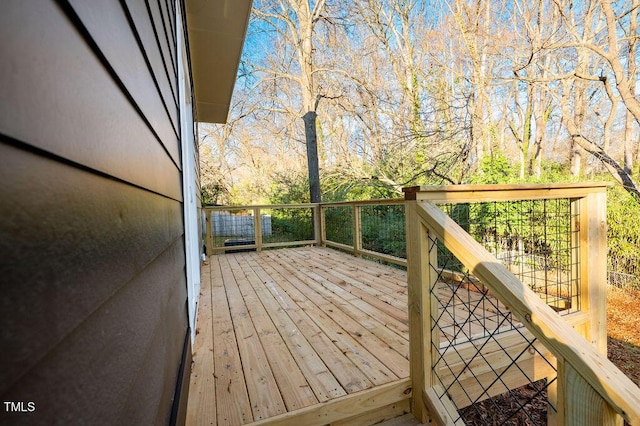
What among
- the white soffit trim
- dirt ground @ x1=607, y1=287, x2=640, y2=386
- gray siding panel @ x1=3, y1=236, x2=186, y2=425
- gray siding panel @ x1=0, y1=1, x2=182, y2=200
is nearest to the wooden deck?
gray siding panel @ x1=3, y1=236, x2=186, y2=425

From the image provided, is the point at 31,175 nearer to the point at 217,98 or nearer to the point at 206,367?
the point at 206,367

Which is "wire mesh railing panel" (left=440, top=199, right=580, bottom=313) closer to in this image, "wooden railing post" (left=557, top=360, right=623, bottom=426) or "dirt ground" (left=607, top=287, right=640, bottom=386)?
"dirt ground" (left=607, top=287, right=640, bottom=386)

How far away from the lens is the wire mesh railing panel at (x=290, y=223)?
6610 millimetres

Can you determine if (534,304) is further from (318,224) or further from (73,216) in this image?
(318,224)

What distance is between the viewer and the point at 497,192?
63.3 inches

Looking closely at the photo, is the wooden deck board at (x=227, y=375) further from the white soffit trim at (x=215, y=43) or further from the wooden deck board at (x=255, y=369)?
the white soffit trim at (x=215, y=43)

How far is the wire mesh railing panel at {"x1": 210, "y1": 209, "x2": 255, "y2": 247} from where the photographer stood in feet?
19.8

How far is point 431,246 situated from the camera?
4.70 ft

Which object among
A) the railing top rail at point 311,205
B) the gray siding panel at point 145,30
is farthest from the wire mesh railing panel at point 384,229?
the gray siding panel at point 145,30

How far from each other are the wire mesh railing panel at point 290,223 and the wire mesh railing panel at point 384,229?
A: 6.03 ft

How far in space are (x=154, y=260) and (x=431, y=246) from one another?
115cm

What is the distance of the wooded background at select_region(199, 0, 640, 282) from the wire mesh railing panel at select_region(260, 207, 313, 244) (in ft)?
2.41

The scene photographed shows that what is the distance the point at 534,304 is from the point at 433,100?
6.26 m

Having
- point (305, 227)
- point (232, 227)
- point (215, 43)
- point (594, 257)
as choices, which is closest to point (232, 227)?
point (232, 227)
